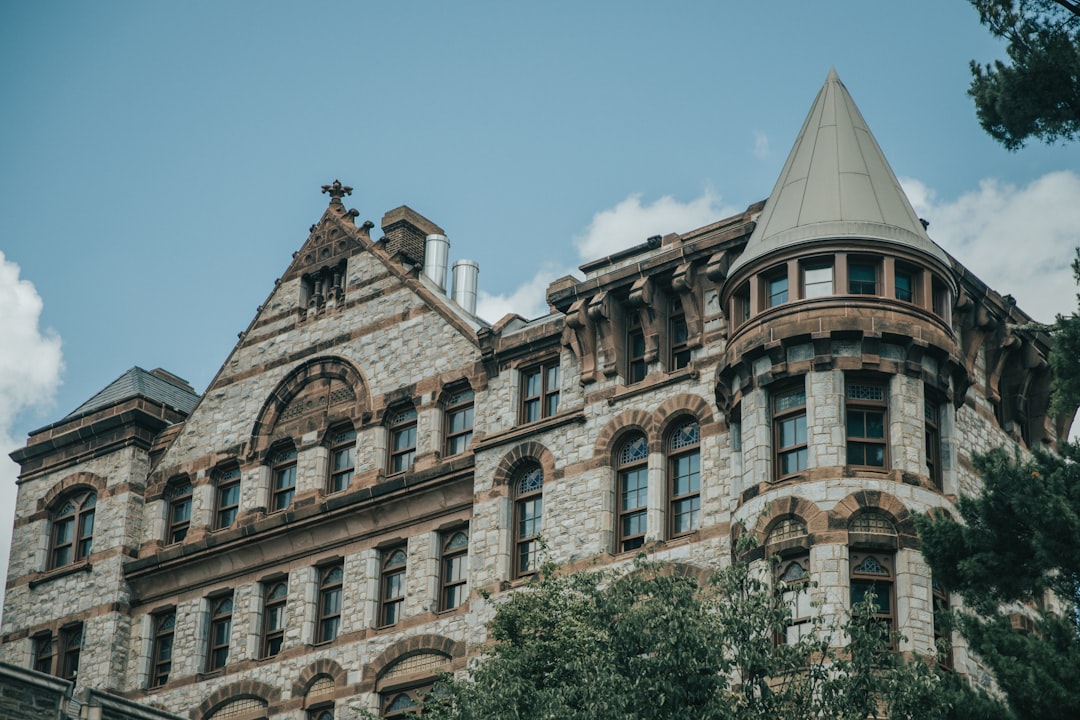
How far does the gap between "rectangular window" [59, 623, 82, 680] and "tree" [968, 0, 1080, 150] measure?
30491 millimetres

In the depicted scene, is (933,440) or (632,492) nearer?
(933,440)

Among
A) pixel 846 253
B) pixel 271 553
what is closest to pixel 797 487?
pixel 846 253

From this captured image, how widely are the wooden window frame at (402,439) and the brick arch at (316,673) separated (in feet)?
16.2

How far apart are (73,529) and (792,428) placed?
76.6 feet

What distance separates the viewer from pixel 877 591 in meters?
37.3

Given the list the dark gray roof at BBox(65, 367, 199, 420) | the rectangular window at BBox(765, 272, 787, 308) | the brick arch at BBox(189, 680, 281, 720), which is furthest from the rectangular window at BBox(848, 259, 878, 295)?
the dark gray roof at BBox(65, 367, 199, 420)

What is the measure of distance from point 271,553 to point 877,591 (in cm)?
1739

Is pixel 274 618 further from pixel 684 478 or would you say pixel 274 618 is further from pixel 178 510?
pixel 684 478

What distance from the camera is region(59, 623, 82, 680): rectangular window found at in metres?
51.1

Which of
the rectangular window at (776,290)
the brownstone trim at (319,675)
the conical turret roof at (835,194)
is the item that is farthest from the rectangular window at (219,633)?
the rectangular window at (776,290)

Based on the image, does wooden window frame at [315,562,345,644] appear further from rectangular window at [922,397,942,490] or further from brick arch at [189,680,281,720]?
rectangular window at [922,397,942,490]

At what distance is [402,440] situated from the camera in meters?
47.6

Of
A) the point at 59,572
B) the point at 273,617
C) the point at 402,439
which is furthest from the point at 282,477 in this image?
the point at 59,572

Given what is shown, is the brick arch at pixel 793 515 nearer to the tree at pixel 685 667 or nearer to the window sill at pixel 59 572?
the tree at pixel 685 667
